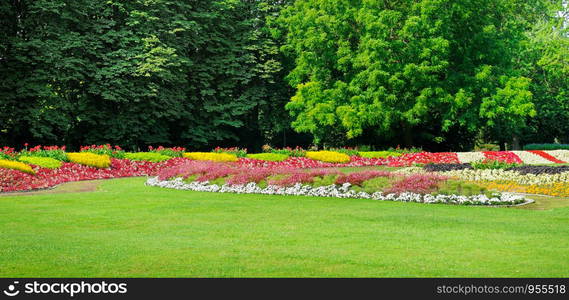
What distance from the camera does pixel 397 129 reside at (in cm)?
3606

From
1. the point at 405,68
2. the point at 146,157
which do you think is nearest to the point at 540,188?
the point at 146,157

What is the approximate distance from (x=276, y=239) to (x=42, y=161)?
1397 centimetres

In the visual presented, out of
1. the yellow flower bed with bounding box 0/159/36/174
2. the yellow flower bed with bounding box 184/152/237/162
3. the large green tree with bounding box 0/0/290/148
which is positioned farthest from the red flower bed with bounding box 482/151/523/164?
the yellow flower bed with bounding box 0/159/36/174

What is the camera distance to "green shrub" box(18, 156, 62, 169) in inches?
787

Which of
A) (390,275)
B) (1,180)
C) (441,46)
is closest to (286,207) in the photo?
(390,275)

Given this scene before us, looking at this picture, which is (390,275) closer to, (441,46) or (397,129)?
(441,46)

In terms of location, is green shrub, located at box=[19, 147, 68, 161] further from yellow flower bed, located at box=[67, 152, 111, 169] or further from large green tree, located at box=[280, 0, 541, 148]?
large green tree, located at box=[280, 0, 541, 148]

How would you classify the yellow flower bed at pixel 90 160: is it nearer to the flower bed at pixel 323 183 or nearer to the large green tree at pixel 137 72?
the flower bed at pixel 323 183

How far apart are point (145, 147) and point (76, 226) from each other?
25.2m

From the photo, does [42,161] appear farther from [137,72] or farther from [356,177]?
[137,72]

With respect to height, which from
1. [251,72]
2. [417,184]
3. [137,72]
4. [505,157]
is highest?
[251,72]

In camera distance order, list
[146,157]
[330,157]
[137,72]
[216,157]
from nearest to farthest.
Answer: [146,157] < [216,157] < [330,157] < [137,72]

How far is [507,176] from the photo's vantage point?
55.8ft

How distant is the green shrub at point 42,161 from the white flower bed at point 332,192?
4120mm
